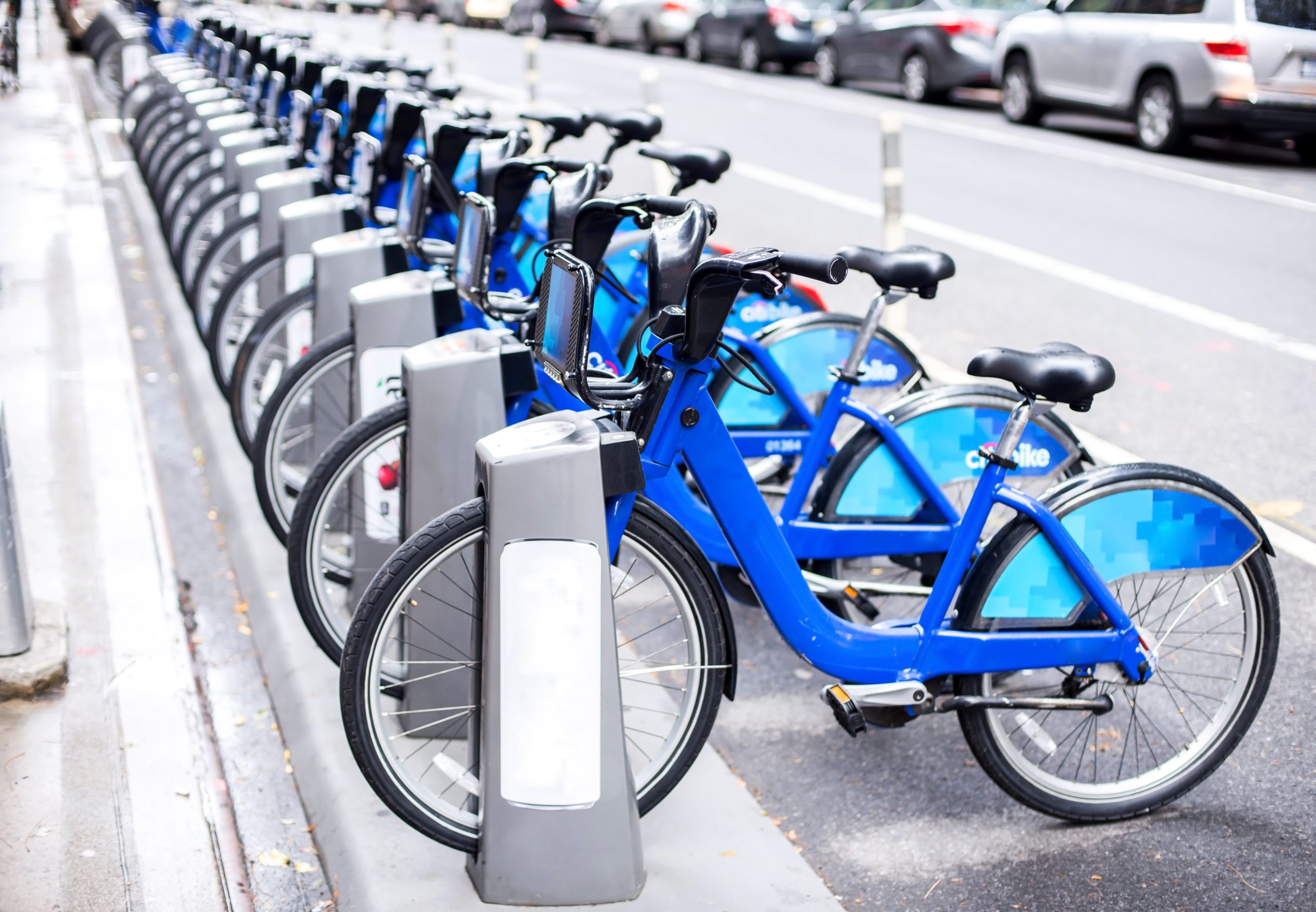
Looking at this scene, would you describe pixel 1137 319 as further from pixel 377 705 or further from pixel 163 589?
pixel 377 705

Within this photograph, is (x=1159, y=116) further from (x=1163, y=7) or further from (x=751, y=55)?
(x=751, y=55)

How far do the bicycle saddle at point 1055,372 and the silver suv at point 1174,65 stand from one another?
997cm

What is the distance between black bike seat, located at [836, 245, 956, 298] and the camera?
367 cm

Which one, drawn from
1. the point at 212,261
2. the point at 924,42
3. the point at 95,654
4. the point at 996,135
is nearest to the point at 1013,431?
the point at 95,654

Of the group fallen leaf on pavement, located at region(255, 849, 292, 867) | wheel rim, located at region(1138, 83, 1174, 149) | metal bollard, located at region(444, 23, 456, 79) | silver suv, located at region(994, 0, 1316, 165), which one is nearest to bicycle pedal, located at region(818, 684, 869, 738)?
fallen leaf on pavement, located at region(255, 849, 292, 867)

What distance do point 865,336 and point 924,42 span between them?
13481 millimetres

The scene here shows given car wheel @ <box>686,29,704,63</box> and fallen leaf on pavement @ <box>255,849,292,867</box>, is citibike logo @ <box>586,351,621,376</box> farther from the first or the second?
car wheel @ <box>686,29,704,63</box>

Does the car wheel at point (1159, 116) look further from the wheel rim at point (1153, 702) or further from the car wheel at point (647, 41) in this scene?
the car wheel at point (647, 41)

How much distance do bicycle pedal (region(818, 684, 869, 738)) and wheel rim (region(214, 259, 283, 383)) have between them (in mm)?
3138

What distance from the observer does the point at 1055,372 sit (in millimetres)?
2988

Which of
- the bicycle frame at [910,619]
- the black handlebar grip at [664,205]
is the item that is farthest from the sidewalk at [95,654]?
the black handlebar grip at [664,205]

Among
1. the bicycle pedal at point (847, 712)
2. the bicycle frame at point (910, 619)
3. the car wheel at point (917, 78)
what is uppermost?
the car wheel at point (917, 78)

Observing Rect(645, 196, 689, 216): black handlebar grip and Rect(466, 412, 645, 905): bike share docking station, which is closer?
Rect(466, 412, 645, 905): bike share docking station

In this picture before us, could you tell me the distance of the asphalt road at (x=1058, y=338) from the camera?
314cm
